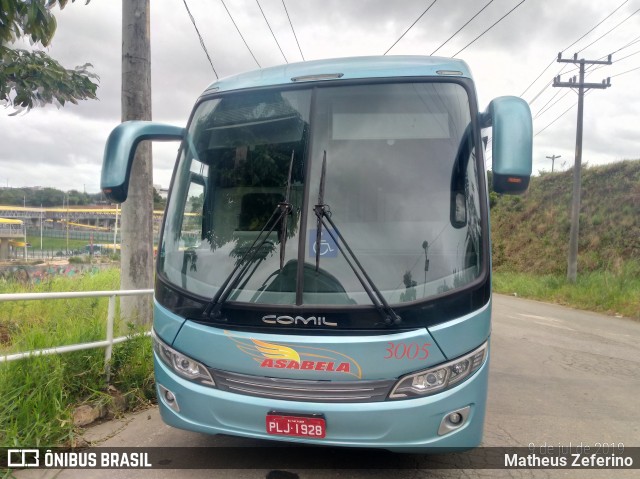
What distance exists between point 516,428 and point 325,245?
8.90 ft

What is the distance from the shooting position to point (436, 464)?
11.8 feet

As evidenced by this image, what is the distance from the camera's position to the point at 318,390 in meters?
2.87

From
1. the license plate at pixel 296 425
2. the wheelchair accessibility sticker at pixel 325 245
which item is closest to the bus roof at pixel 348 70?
the wheelchair accessibility sticker at pixel 325 245

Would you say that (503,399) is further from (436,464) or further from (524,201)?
(524,201)

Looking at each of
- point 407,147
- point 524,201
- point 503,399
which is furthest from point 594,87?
point 407,147

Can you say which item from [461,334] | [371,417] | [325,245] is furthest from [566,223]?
[371,417]

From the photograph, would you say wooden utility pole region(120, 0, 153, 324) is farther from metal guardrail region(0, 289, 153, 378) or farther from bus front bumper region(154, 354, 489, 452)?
bus front bumper region(154, 354, 489, 452)

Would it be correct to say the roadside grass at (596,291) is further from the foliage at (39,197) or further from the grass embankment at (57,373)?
the foliage at (39,197)

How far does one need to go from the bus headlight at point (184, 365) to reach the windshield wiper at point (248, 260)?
338mm

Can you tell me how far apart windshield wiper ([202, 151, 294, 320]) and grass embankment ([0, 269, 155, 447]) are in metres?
1.55

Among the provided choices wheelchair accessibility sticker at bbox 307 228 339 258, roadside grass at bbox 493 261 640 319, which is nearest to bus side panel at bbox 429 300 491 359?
wheelchair accessibility sticker at bbox 307 228 339 258

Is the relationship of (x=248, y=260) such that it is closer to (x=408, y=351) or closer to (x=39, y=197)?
(x=408, y=351)

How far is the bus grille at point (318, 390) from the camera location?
112 inches

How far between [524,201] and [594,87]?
11.9 m
